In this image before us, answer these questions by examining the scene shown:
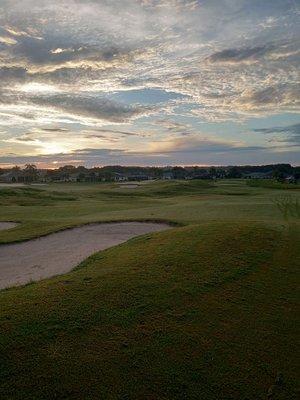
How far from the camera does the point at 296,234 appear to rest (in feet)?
68.2

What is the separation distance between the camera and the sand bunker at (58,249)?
15.4 metres

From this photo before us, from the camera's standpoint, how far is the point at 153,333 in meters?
8.97

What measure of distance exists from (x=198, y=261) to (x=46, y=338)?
6.86 meters

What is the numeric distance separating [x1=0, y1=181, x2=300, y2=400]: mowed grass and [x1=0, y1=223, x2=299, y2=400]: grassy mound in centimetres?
2

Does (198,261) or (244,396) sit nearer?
(244,396)

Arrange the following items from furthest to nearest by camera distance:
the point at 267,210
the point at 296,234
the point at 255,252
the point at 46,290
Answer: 1. the point at 267,210
2. the point at 296,234
3. the point at 255,252
4. the point at 46,290

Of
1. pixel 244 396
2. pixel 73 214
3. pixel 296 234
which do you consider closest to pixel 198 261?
pixel 244 396

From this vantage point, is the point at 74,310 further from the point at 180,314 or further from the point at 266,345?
the point at 266,345

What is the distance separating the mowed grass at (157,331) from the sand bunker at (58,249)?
2.47 metres

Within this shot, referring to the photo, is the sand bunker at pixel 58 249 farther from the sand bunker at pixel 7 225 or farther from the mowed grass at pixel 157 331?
the sand bunker at pixel 7 225

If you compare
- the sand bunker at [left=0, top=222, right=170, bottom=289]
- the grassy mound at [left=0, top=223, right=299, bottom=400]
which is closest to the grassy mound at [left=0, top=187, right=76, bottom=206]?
the sand bunker at [left=0, top=222, right=170, bottom=289]

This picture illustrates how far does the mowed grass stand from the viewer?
24.4 ft

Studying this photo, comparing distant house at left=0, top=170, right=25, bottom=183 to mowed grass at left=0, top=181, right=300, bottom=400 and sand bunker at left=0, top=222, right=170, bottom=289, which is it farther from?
mowed grass at left=0, top=181, right=300, bottom=400

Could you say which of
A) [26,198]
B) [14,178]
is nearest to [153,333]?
[26,198]
